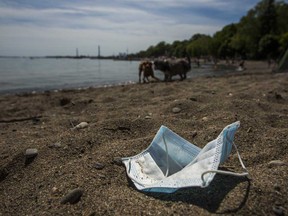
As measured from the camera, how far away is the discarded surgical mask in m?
2.35

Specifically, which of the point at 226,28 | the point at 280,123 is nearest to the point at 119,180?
the point at 280,123

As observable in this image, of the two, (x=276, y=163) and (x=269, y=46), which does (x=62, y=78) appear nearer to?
(x=276, y=163)

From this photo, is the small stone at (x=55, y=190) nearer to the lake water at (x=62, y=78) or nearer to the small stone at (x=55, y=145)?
the small stone at (x=55, y=145)

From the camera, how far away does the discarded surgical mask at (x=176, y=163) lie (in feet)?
7.72

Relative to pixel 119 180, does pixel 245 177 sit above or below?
above

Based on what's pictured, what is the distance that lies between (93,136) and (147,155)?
1143 millimetres

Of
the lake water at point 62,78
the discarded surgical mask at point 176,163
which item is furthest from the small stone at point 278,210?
the lake water at point 62,78

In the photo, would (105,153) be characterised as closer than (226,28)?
Yes

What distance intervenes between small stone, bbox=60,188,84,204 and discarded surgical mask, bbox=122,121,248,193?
0.51m

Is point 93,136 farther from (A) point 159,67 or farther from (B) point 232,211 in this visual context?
(A) point 159,67

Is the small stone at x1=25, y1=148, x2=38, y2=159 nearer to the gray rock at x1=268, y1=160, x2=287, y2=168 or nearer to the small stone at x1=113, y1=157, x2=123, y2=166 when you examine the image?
the small stone at x1=113, y1=157, x2=123, y2=166

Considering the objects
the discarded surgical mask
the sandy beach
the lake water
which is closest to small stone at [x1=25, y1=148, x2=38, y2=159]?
the sandy beach

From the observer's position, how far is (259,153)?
321 cm

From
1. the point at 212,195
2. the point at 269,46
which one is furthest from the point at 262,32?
the point at 212,195
